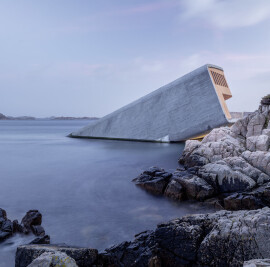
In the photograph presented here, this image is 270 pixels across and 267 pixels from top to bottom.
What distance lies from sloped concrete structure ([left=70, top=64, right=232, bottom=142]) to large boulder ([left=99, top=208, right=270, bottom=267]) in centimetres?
1536

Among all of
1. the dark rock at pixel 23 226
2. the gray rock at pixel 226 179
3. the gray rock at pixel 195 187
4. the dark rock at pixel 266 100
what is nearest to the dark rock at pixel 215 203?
the gray rock at pixel 195 187

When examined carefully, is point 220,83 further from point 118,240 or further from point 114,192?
point 118,240

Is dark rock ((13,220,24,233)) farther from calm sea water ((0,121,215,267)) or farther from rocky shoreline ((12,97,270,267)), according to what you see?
rocky shoreline ((12,97,270,267))

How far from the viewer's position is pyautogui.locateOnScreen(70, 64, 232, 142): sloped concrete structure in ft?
65.6

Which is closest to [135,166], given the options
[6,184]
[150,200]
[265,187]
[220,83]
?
[150,200]

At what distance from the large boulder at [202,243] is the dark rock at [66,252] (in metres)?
0.27

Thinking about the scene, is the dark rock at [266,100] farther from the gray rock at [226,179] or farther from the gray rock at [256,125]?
the gray rock at [226,179]

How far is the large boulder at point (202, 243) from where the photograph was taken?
415cm

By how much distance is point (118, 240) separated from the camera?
6062mm

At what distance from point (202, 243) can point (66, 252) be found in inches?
99.2

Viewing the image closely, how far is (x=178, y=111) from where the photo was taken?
21.4 meters

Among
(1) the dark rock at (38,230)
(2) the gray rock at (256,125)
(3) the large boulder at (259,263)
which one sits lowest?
(1) the dark rock at (38,230)

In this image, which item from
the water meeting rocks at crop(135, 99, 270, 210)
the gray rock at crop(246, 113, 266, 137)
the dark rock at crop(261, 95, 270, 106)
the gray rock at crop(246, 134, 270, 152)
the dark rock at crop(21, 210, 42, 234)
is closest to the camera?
the dark rock at crop(21, 210, 42, 234)

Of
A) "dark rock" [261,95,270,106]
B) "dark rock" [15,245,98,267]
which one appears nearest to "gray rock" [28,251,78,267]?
"dark rock" [15,245,98,267]
